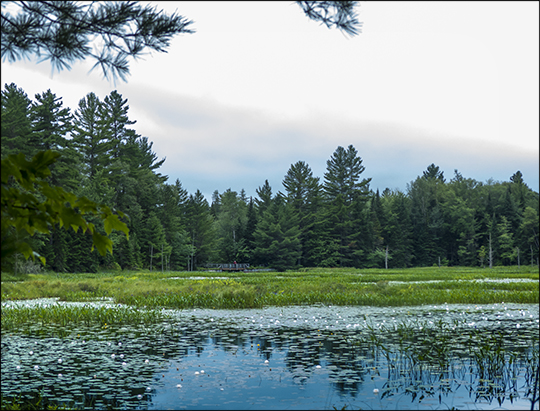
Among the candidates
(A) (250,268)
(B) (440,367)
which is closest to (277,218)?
(A) (250,268)

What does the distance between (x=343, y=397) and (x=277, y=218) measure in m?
60.0

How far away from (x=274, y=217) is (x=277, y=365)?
57.9 m

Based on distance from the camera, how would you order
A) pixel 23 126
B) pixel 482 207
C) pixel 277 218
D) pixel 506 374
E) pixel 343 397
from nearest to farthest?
pixel 343 397, pixel 506 374, pixel 23 126, pixel 277 218, pixel 482 207

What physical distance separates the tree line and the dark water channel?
3417 centimetres

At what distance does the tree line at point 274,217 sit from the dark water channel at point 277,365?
112 feet

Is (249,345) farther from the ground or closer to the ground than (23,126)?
closer to the ground

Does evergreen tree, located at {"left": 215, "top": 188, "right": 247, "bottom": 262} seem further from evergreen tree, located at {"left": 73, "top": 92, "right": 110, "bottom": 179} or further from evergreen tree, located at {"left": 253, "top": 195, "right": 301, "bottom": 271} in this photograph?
evergreen tree, located at {"left": 73, "top": 92, "right": 110, "bottom": 179}

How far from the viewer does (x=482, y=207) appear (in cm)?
7700

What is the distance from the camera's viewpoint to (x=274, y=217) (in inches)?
2601

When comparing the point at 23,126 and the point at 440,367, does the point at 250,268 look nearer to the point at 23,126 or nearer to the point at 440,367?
the point at 23,126

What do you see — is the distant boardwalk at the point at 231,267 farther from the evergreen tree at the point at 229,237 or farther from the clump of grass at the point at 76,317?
the clump of grass at the point at 76,317

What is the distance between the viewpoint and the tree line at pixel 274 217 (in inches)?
1866

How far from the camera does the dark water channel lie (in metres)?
6.35

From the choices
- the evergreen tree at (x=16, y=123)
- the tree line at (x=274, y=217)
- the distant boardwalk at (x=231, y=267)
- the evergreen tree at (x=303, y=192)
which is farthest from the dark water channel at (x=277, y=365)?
the evergreen tree at (x=303, y=192)
